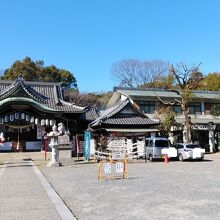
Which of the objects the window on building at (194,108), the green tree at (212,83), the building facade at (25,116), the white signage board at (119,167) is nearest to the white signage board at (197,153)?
the white signage board at (119,167)

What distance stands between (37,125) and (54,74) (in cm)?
3356

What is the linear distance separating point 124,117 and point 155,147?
20.7ft

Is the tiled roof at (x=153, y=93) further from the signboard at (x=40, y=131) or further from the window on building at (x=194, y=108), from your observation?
the signboard at (x=40, y=131)

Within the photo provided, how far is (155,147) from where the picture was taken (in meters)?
28.4

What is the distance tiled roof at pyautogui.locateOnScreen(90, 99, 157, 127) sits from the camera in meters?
32.5

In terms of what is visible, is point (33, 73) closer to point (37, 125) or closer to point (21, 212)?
point (37, 125)

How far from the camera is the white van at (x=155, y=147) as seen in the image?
2820 centimetres

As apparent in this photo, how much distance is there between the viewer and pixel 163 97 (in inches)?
1724

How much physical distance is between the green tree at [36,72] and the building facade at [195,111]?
20887 millimetres

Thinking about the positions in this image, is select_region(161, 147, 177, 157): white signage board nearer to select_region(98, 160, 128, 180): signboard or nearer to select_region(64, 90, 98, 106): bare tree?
select_region(98, 160, 128, 180): signboard

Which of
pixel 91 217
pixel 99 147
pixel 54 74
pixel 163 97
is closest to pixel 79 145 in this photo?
pixel 99 147

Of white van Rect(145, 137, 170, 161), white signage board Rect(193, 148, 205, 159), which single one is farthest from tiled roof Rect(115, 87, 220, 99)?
white signage board Rect(193, 148, 205, 159)

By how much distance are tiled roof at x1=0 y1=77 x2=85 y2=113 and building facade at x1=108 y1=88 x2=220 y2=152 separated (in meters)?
8.61

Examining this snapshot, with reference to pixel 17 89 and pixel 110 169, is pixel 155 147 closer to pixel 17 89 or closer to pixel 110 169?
pixel 110 169
